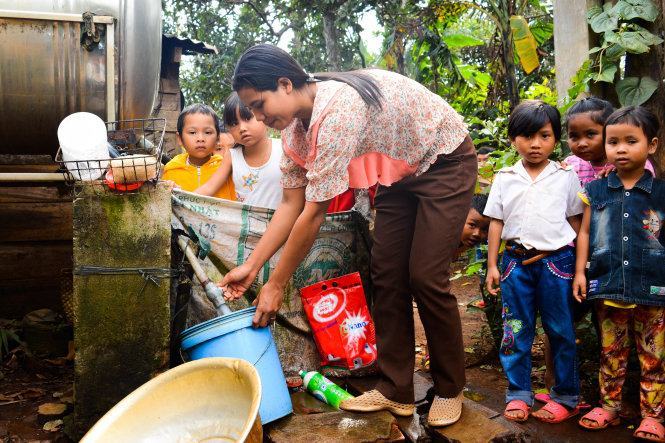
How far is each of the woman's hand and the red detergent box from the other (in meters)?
0.62

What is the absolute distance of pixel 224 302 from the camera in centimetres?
267

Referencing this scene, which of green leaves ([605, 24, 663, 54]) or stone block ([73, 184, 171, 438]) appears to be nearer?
stone block ([73, 184, 171, 438])

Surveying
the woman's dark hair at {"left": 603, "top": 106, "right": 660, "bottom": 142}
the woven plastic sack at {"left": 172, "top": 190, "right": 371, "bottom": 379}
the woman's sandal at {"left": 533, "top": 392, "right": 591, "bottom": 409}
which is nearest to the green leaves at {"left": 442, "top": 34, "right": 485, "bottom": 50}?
the woven plastic sack at {"left": 172, "top": 190, "right": 371, "bottom": 379}

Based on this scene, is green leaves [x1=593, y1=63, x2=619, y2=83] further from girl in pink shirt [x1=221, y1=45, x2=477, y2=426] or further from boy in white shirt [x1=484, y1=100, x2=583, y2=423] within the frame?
girl in pink shirt [x1=221, y1=45, x2=477, y2=426]

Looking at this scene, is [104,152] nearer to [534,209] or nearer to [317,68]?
[534,209]

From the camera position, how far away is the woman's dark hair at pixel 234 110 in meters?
3.37

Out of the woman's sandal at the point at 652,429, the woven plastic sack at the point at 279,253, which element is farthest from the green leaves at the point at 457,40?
the woman's sandal at the point at 652,429

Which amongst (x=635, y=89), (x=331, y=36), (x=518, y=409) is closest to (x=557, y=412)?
(x=518, y=409)

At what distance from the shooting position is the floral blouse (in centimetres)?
220

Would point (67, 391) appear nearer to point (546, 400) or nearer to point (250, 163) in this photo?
point (250, 163)

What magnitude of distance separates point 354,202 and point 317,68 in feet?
38.7

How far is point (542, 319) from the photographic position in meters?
2.81

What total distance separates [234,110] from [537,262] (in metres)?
1.90

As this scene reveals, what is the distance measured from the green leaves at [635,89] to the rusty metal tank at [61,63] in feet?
9.88
